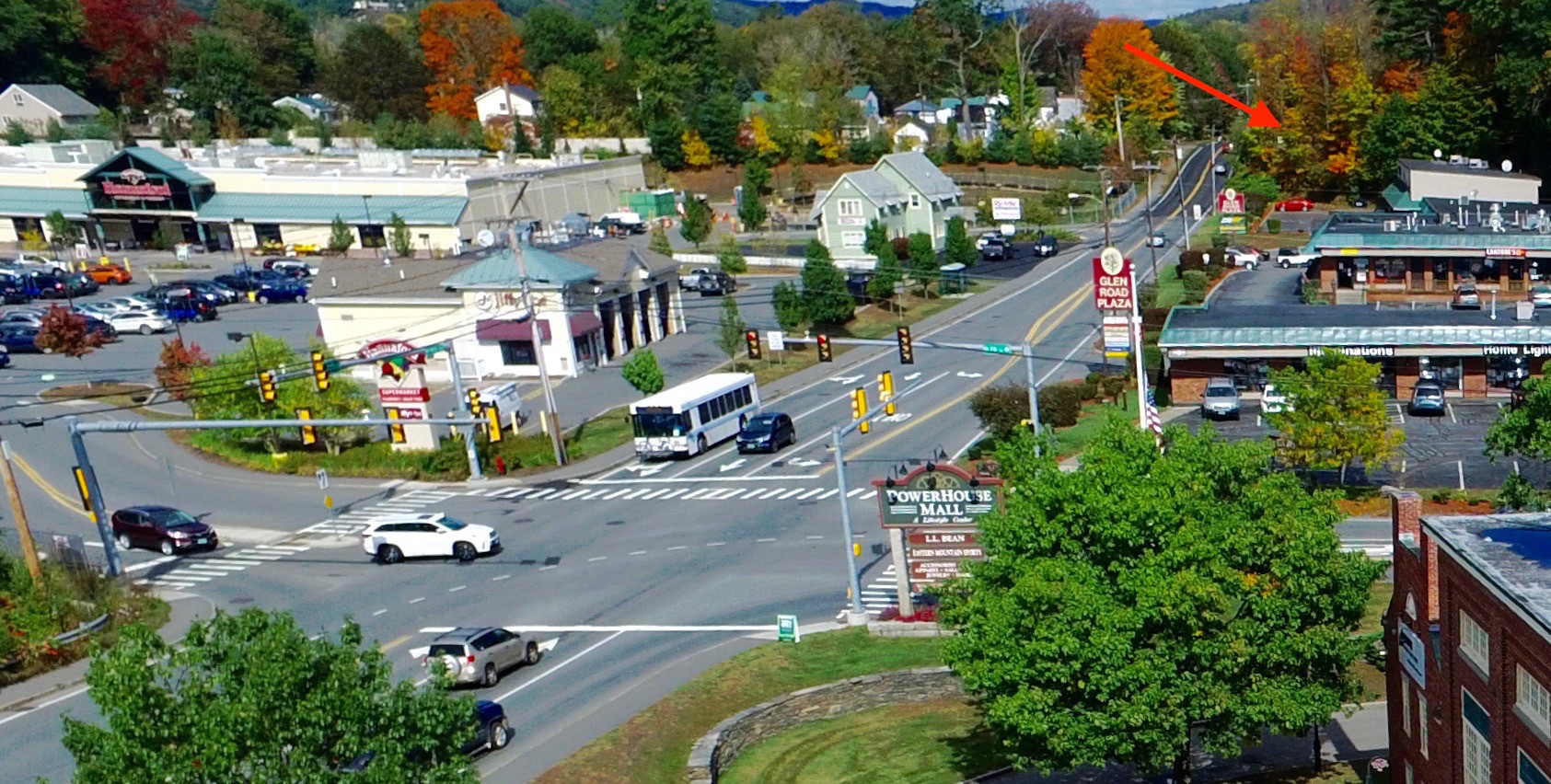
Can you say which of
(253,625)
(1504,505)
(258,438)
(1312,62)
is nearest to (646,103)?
(1312,62)

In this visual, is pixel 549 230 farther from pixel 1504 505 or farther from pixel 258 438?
pixel 1504 505

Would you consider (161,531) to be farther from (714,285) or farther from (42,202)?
(42,202)

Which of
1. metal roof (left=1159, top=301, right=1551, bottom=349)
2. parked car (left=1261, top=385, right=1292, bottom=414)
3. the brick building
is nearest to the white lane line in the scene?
the brick building

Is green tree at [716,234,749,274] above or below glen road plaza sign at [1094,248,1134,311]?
below

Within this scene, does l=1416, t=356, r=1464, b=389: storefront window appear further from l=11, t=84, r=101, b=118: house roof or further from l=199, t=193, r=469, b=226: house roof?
l=11, t=84, r=101, b=118: house roof

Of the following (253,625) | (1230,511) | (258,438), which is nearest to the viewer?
(253,625)

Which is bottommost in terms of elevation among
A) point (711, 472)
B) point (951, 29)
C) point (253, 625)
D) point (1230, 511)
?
point (711, 472)

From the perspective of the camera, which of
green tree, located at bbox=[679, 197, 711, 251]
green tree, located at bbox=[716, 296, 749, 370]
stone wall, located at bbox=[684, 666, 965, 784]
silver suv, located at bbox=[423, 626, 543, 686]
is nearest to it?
stone wall, located at bbox=[684, 666, 965, 784]
